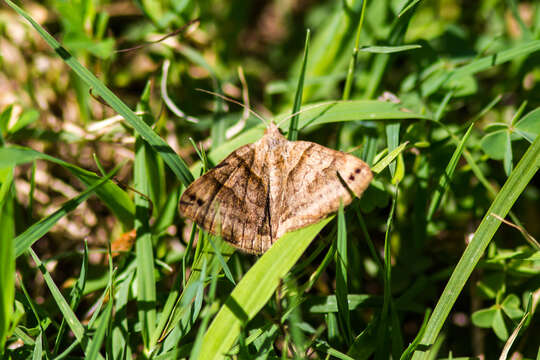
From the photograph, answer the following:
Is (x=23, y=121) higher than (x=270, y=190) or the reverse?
higher

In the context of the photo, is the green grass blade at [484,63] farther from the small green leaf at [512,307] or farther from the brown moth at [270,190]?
the small green leaf at [512,307]

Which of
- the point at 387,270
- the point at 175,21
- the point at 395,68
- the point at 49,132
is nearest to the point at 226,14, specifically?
the point at 175,21

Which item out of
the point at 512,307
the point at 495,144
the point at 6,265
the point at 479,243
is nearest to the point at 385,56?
the point at 495,144

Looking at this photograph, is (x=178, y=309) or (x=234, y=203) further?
(x=234, y=203)

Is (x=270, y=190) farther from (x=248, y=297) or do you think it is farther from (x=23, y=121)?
(x=23, y=121)

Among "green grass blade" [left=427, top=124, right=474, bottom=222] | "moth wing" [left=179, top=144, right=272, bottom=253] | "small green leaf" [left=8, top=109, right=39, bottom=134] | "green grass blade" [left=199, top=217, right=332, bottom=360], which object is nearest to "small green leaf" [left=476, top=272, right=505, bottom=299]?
"green grass blade" [left=427, top=124, right=474, bottom=222]

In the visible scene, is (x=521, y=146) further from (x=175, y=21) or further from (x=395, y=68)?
(x=175, y=21)
